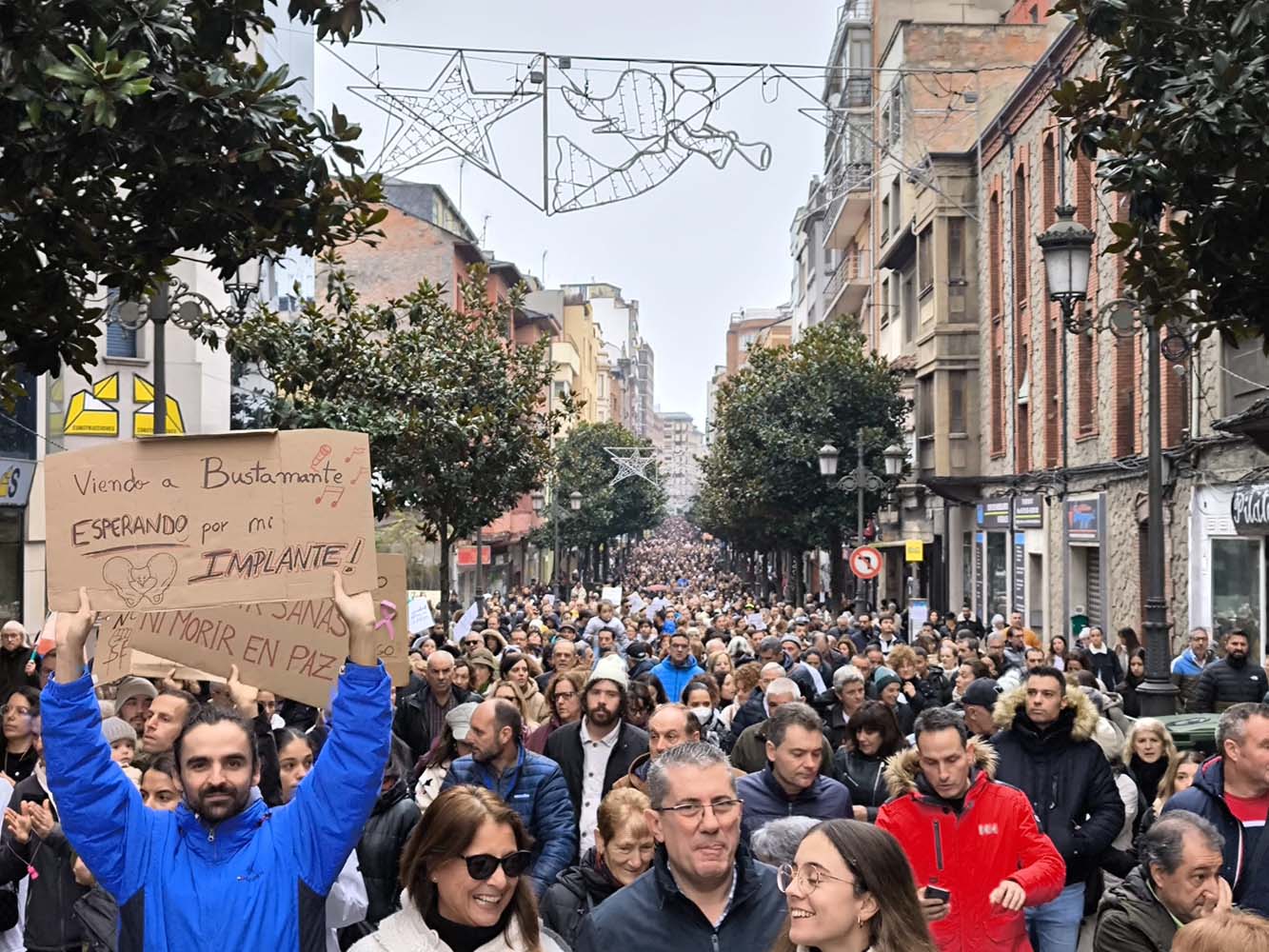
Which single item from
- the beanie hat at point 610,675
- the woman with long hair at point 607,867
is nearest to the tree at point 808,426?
the beanie hat at point 610,675

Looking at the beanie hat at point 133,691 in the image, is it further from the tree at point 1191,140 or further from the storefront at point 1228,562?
the storefront at point 1228,562

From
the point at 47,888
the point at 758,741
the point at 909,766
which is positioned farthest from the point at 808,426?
the point at 47,888

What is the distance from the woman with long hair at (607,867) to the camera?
226 inches

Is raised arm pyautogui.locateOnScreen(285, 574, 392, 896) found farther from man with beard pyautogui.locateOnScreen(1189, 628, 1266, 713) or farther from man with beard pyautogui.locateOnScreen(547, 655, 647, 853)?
man with beard pyautogui.locateOnScreen(1189, 628, 1266, 713)

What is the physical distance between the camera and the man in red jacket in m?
6.01

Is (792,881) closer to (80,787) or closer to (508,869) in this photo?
(508,869)

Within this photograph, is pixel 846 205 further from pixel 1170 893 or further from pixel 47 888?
pixel 1170 893

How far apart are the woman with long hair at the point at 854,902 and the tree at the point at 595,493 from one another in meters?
67.6

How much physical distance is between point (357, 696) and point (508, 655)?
30.5 feet

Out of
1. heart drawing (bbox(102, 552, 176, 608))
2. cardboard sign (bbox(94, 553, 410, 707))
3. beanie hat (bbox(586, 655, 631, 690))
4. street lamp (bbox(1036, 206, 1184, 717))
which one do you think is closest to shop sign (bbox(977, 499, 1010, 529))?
street lamp (bbox(1036, 206, 1184, 717))

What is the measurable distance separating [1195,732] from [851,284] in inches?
1893

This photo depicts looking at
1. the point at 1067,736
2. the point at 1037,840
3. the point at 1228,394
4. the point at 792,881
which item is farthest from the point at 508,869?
the point at 1228,394

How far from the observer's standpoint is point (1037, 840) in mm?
6074

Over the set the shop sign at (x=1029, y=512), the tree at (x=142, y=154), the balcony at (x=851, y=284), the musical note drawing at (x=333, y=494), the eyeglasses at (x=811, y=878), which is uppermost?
the balcony at (x=851, y=284)
